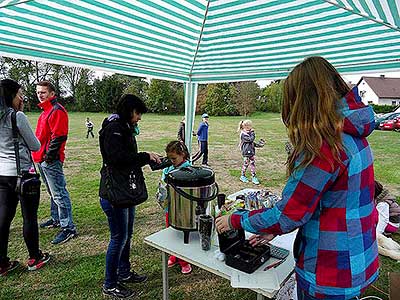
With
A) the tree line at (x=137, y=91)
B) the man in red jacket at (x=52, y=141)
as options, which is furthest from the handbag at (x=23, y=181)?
the tree line at (x=137, y=91)

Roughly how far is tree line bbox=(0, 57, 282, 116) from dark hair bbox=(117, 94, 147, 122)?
2219 centimetres

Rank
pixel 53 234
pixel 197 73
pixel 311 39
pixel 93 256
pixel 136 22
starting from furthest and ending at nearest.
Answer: pixel 197 73, pixel 53 234, pixel 93 256, pixel 311 39, pixel 136 22

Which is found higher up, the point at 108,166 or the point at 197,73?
the point at 197,73

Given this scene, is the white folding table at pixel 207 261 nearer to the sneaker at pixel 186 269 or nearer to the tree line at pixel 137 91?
the sneaker at pixel 186 269

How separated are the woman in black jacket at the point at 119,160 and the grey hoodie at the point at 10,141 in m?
0.78

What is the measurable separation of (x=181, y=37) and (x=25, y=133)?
156cm

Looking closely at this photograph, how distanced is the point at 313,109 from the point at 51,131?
283 cm

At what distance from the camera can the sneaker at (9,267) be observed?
2.70 m

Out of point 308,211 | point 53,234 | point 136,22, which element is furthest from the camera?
point 53,234

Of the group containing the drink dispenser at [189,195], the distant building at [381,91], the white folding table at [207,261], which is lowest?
the white folding table at [207,261]

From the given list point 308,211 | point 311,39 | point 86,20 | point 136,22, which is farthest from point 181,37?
point 308,211

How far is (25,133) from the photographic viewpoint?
2.45 meters

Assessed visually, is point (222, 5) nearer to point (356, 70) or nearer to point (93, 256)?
point (356, 70)

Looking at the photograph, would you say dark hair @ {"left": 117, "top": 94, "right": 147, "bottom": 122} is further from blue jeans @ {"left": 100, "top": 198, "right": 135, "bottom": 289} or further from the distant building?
the distant building
